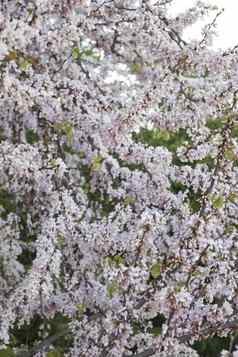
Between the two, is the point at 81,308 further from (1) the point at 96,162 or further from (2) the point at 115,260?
(1) the point at 96,162

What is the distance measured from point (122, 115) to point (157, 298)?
4.37 feet

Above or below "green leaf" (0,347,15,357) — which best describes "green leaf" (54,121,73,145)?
above

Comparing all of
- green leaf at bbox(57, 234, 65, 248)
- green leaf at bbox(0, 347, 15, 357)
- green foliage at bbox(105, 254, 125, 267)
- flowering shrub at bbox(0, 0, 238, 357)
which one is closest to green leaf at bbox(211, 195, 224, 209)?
flowering shrub at bbox(0, 0, 238, 357)

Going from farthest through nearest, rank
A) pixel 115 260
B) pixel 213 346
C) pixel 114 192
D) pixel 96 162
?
pixel 213 346 → pixel 114 192 → pixel 96 162 → pixel 115 260

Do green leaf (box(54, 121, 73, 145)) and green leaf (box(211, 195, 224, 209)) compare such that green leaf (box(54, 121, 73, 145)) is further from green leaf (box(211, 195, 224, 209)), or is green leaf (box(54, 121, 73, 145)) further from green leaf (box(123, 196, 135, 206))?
green leaf (box(211, 195, 224, 209))

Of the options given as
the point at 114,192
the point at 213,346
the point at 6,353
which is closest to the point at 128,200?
the point at 114,192

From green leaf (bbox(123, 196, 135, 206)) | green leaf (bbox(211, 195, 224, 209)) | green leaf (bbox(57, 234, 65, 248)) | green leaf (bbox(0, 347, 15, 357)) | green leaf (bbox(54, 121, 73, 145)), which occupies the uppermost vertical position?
green leaf (bbox(54, 121, 73, 145))

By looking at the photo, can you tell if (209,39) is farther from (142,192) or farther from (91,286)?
(91,286)

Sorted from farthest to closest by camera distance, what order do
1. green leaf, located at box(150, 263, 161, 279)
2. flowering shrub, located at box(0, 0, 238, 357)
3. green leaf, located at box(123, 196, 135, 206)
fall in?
green leaf, located at box(123, 196, 135, 206)
flowering shrub, located at box(0, 0, 238, 357)
green leaf, located at box(150, 263, 161, 279)

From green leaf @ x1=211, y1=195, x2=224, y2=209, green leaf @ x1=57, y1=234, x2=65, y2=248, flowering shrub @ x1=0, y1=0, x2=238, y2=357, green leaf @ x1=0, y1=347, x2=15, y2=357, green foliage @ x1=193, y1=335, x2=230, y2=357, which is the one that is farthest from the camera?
green foliage @ x1=193, y1=335, x2=230, y2=357

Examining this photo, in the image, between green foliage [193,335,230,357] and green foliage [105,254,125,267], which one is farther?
green foliage [193,335,230,357]

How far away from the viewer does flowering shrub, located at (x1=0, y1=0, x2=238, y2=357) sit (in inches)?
185

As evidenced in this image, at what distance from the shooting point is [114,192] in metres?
5.75

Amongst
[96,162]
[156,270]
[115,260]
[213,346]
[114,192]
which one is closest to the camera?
[156,270]
